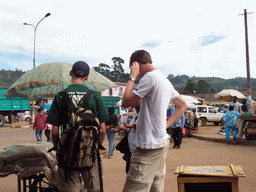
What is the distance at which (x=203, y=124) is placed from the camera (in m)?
23.3

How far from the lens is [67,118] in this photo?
2.69 meters

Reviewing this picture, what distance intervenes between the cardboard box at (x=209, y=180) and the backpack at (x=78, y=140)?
3.00 feet

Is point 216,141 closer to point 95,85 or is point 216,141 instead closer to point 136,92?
point 95,85

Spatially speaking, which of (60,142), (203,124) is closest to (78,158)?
(60,142)

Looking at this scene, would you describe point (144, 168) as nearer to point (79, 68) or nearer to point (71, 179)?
→ point (71, 179)

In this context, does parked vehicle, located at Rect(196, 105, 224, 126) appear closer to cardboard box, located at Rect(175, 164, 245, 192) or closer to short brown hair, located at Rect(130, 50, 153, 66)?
cardboard box, located at Rect(175, 164, 245, 192)

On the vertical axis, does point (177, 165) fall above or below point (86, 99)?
below

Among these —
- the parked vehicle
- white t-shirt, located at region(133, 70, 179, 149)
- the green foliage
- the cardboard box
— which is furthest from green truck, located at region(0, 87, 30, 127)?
the green foliage

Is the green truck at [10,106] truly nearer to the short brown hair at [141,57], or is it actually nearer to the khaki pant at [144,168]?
the short brown hair at [141,57]

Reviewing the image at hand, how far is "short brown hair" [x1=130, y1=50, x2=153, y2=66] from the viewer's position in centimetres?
265

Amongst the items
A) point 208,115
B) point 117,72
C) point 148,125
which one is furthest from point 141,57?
point 117,72

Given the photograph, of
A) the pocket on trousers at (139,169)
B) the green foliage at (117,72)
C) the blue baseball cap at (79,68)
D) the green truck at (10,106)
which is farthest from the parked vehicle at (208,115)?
the green foliage at (117,72)

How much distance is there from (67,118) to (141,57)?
0.96 m

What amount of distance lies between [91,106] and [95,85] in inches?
133
